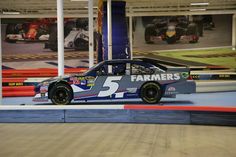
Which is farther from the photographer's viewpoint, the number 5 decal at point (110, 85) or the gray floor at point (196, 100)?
the gray floor at point (196, 100)

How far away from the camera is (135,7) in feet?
66.7

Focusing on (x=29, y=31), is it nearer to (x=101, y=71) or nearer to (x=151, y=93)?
(x=101, y=71)

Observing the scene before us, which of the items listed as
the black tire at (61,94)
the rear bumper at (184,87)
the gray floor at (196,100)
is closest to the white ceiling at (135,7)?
the gray floor at (196,100)

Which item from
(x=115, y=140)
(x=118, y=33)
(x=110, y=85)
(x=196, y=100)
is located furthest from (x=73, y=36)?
(x=115, y=140)

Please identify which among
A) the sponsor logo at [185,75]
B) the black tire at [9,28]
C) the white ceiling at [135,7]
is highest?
the white ceiling at [135,7]

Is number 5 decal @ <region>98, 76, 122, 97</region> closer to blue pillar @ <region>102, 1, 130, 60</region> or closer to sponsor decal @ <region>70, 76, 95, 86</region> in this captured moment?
sponsor decal @ <region>70, 76, 95, 86</region>

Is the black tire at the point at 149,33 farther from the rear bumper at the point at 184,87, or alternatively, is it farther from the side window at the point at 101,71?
the rear bumper at the point at 184,87

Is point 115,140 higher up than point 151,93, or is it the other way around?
point 151,93

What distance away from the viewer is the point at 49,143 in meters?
6.21

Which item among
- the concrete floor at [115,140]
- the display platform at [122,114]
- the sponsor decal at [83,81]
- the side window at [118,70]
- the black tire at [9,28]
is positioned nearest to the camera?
the concrete floor at [115,140]

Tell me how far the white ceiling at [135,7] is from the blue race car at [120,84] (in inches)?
311

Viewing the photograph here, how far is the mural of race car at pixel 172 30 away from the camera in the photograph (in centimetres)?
2214

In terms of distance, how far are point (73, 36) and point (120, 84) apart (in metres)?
13.4

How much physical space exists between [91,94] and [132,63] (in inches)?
56.2
